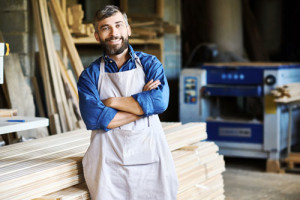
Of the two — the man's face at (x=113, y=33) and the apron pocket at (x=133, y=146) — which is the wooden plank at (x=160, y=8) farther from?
the apron pocket at (x=133, y=146)

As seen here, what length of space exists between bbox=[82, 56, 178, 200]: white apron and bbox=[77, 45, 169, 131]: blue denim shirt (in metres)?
0.04

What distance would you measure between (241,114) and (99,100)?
3451mm

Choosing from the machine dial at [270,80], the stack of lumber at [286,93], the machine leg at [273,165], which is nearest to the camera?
the stack of lumber at [286,93]

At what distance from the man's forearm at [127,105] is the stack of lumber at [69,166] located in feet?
1.38

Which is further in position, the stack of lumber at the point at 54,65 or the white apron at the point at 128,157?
the stack of lumber at the point at 54,65

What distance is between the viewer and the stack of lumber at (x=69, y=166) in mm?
2363

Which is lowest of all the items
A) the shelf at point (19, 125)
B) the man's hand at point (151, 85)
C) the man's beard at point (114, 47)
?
the shelf at point (19, 125)

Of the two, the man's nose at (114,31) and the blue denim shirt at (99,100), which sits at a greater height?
the man's nose at (114,31)

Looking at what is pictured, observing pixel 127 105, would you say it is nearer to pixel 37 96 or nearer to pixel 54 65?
pixel 54 65

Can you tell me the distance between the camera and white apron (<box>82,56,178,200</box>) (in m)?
2.44

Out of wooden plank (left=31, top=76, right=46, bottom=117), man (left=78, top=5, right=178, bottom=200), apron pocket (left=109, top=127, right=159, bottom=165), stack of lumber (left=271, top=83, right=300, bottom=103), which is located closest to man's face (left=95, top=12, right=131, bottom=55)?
man (left=78, top=5, right=178, bottom=200)

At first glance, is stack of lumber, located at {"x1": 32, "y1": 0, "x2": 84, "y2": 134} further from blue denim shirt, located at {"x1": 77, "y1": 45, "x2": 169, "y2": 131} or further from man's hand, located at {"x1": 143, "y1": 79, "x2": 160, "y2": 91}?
man's hand, located at {"x1": 143, "y1": 79, "x2": 160, "y2": 91}

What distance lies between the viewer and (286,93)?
4.84 m

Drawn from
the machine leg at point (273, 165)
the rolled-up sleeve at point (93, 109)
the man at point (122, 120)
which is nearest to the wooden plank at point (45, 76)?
the man at point (122, 120)
